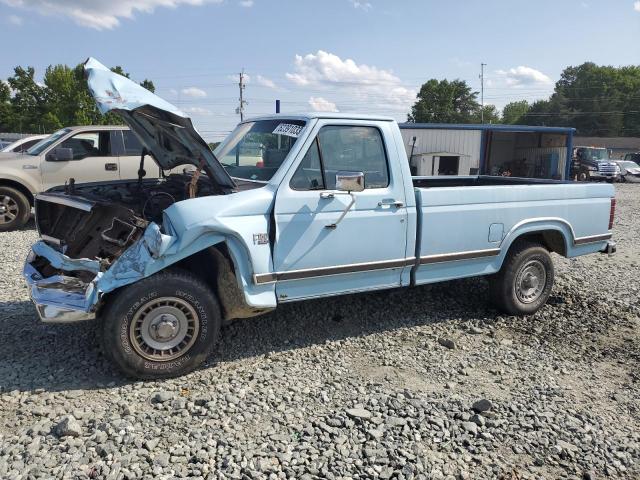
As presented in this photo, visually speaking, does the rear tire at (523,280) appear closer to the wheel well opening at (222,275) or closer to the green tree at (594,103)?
the wheel well opening at (222,275)

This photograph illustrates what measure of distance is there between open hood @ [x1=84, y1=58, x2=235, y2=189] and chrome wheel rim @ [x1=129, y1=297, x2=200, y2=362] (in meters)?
1.07

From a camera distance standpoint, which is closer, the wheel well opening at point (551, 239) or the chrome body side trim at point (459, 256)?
the chrome body side trim at point (459, 256)

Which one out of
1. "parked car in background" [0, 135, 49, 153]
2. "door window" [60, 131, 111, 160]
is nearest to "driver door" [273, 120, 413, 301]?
Result: "door window" [60, 131, 111, 160]

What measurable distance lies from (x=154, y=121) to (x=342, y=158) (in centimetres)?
159

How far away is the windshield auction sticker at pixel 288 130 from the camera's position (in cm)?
450

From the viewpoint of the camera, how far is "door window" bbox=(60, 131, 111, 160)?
1002 cm

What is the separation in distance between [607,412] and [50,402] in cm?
398

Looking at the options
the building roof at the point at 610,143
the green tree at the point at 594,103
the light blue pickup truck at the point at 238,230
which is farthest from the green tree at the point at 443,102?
the light blue pickup truck at the point at 238,230

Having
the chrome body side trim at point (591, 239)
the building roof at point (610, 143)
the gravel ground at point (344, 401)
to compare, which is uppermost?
the building roof at point (610, 143)

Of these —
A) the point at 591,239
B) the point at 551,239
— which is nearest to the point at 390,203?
the point at 551,239

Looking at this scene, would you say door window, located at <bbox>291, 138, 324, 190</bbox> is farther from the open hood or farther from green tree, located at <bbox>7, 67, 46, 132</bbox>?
green tree, located at <bbox>7, 67, 46, 132</bbox>

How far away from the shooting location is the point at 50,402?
3.69 meters

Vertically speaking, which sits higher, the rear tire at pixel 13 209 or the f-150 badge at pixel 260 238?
the f-150 badge at pixel 260 238

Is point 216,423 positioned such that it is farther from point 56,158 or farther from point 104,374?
point 56,158
